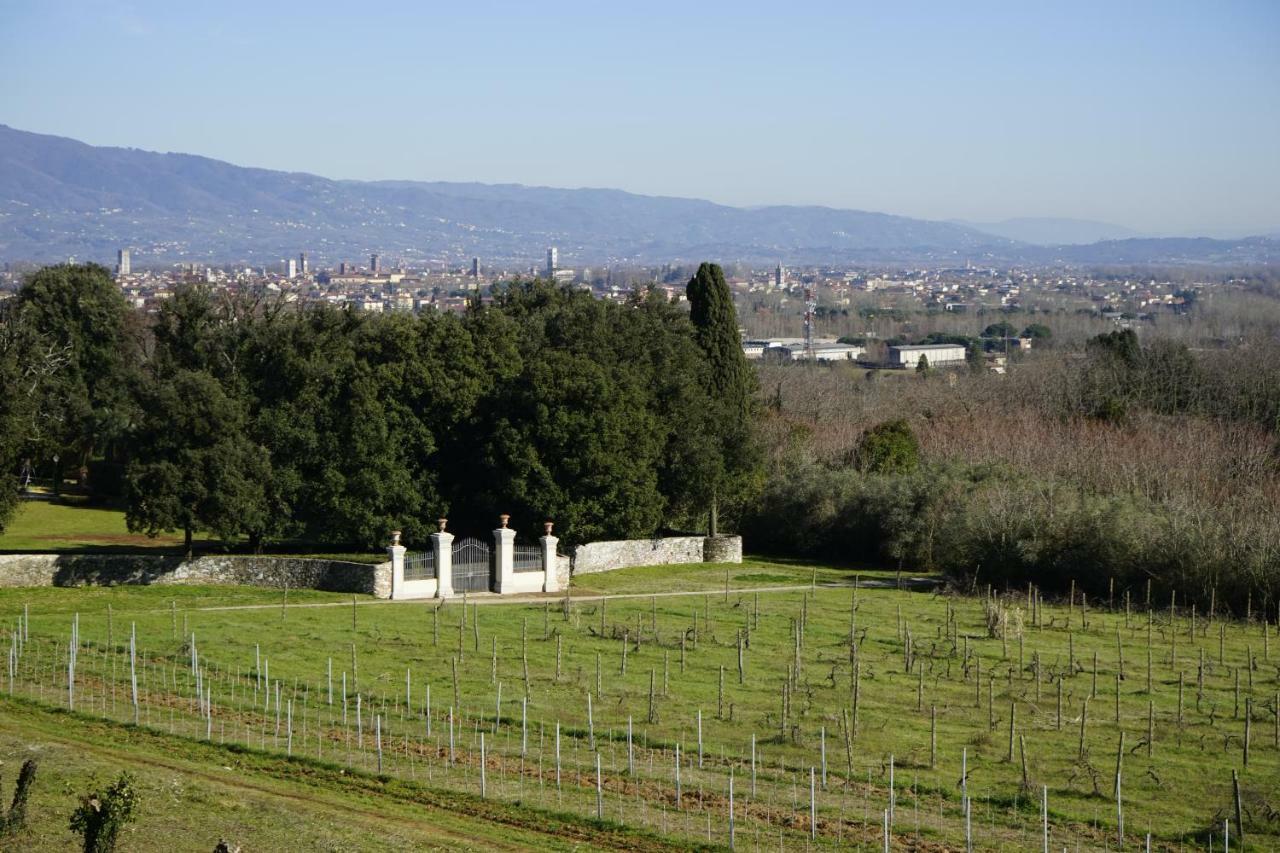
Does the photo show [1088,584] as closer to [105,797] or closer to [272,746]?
[272,746]

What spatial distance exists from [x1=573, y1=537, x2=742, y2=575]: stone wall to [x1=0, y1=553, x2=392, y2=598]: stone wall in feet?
23.7

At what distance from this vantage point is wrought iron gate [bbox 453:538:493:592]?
3791cm

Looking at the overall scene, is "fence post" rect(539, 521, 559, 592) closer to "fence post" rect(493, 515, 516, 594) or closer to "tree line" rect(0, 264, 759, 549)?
"fence post" rect(493, 515, 516, 594)

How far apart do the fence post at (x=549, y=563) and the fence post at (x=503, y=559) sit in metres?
0.98

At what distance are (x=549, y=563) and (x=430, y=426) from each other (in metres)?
6.00

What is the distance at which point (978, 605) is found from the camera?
125 ft

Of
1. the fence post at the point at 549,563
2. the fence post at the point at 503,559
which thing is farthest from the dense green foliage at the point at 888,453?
the fence post at the point at 503,559

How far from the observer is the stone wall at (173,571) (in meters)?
37.3

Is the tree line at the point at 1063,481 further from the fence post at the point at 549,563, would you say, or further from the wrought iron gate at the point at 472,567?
the wrought iron gate at the point at 472,567

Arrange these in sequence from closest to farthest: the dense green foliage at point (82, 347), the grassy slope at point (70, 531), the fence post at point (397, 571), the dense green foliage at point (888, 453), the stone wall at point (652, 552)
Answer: the fence post at point (397, 571)
the stone wall at point (652, 552)
the grassy slope at point (70, 531)
the dense green foliage at point (888, 453)
the dense green foliage at point (82, 347)

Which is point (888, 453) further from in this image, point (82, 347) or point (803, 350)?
point (803, 350)

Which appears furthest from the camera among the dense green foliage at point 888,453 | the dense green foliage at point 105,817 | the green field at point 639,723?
the dense green foliage at point 888,453

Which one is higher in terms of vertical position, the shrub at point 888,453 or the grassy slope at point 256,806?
the shrub at point 888,453

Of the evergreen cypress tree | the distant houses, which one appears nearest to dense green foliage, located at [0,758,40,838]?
the evergreen cypress tree
